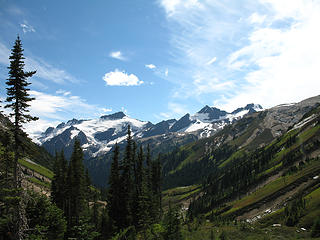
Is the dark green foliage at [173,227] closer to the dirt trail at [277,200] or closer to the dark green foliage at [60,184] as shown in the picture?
the dark green foliage at [60,184]

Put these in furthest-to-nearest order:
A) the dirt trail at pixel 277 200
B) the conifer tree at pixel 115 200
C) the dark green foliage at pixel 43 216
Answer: the dirt trail at pixel 277 200, the conifer tree at pixel 115 200, the dark green foliage at pixel 43 216

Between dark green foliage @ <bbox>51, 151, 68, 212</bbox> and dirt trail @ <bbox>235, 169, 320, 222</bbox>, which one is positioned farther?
dirt trail @ <bbox>235, 169, 320, 222</bbox>

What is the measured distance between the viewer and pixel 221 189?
7741 inches

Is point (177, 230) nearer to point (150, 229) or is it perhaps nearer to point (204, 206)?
point (150, 229)

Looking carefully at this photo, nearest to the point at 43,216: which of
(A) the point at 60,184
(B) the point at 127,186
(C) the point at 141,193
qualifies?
(B) the point at 127,186

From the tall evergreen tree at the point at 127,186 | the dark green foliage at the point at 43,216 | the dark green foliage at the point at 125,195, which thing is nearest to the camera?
the dark green foliage at the point at 43,216

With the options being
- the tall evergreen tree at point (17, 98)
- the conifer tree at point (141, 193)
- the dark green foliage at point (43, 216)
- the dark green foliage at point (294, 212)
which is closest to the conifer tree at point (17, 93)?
the tall evergreen tree at point (17, 98)

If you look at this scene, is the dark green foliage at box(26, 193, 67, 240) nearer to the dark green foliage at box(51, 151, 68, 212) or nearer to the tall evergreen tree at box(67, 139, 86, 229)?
the tall evergreen tree at box(67, 139, 86, 229)

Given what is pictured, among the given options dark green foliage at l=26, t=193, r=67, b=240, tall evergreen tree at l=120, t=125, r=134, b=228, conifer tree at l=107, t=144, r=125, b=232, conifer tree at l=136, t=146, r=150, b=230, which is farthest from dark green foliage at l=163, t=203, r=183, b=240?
conifer tree at l=107, t=144, r=125, b=232

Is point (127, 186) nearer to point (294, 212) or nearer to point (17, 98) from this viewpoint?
point (17, 98)

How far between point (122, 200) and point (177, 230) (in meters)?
17.5

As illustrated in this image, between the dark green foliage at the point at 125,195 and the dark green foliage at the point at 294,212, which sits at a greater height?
the dark green foliage at the point at 125,195

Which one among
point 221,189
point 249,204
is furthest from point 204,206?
point 249,204

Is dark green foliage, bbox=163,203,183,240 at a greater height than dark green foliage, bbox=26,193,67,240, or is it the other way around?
dark green foliage, bbox=26,193,67,240
